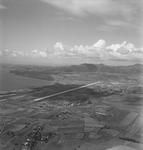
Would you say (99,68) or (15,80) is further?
(99,68)

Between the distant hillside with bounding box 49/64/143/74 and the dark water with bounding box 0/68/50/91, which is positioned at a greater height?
the distant hillside with bounding box 49/64/143/74

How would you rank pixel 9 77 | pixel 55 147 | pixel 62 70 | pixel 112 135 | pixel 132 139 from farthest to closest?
pixel 62 70 < pixel 9 77 < pixel 112 135 < pixel 132 139 < pixel 55 147

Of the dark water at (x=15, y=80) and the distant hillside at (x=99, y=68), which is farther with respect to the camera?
the distant hillside at (x=99, y=68)

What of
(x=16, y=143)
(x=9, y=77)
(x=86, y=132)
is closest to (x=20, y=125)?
(x=16, y=143)

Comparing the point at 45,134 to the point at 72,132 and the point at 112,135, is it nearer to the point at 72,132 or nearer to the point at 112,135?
the point at 72,132

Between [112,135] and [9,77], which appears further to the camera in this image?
[9,77]

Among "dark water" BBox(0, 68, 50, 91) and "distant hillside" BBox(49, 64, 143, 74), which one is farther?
"distant hillside" BBox(49, 64, 143, 74)

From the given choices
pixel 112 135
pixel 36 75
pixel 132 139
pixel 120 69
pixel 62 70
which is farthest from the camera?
pixel 120 69

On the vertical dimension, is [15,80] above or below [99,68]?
below

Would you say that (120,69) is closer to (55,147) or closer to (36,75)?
(36,75)

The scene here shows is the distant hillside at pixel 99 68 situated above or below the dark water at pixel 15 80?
above
